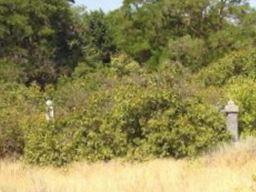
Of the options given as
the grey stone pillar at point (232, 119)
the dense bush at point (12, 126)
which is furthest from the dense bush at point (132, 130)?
the dense bush at point (12, 126)

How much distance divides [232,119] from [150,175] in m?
5.08

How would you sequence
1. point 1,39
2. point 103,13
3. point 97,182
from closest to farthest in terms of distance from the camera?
point 97,182 < point 1,39 < point 103,13

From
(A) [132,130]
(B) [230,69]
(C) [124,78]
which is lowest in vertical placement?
(A) [132,130]

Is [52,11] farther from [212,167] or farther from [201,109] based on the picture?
[212,167]

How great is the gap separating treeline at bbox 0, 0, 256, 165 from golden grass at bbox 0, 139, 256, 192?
3.11 ft

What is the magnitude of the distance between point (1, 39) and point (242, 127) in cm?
3201

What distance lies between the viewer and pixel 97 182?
40.4 ft

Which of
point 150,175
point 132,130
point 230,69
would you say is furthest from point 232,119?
point 230,69

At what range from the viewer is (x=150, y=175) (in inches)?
497

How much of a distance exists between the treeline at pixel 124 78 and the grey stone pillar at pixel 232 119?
0.27 metres

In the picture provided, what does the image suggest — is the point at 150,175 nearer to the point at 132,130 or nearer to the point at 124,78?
the point at 132,130

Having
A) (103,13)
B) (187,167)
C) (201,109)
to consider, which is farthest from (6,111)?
(103,13)

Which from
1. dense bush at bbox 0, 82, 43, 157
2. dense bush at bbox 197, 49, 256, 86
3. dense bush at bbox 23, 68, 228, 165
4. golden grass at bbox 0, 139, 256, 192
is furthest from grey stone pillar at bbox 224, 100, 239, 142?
dense bush at bbox 197, 49, 256, 86

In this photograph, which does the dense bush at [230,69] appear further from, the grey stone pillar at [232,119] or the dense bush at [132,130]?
the dense bush at [132,130]
